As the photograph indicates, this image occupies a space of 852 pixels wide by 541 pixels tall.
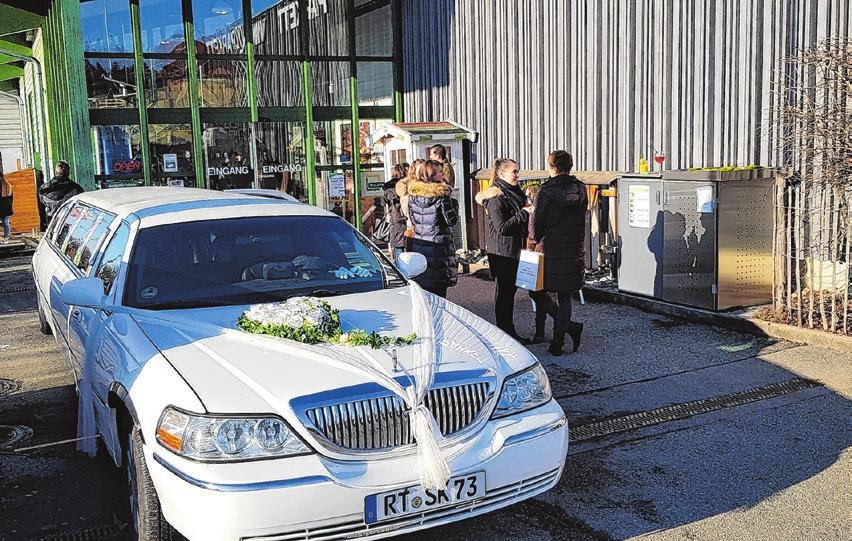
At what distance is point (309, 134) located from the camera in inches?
616

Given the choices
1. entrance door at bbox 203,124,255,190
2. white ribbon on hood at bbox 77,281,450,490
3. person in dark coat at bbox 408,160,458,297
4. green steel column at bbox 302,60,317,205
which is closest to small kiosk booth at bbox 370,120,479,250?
green steel column at bbox 302,60,317,205

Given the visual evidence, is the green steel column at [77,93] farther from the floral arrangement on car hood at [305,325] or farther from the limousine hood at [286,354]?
the floral arrangement on car hood at [305,325]

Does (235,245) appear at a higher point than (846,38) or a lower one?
lower

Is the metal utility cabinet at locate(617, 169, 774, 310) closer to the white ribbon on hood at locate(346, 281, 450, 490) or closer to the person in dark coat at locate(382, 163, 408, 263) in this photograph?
the person in dark coat at locate(382, 163, 408, 263)

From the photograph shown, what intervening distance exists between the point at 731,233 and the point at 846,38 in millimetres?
2231

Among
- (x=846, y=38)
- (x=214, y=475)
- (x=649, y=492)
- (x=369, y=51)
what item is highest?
(x=369, y=51)

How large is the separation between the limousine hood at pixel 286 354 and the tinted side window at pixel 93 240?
4.69 feet

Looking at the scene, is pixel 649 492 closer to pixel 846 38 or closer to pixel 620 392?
pixel 620 392

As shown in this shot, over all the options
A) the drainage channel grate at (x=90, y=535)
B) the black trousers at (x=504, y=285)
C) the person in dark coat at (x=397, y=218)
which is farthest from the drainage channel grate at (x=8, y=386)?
the black trousers at (x=504, y=285)

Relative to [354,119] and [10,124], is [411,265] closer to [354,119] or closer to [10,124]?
[354,119]

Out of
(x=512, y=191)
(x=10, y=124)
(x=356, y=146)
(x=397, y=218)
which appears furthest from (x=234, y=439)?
(x=10, y=124)

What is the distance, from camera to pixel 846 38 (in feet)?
27.5

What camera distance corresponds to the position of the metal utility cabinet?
27.9ft

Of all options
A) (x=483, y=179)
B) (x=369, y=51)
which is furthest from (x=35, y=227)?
(x=483, y=179)
